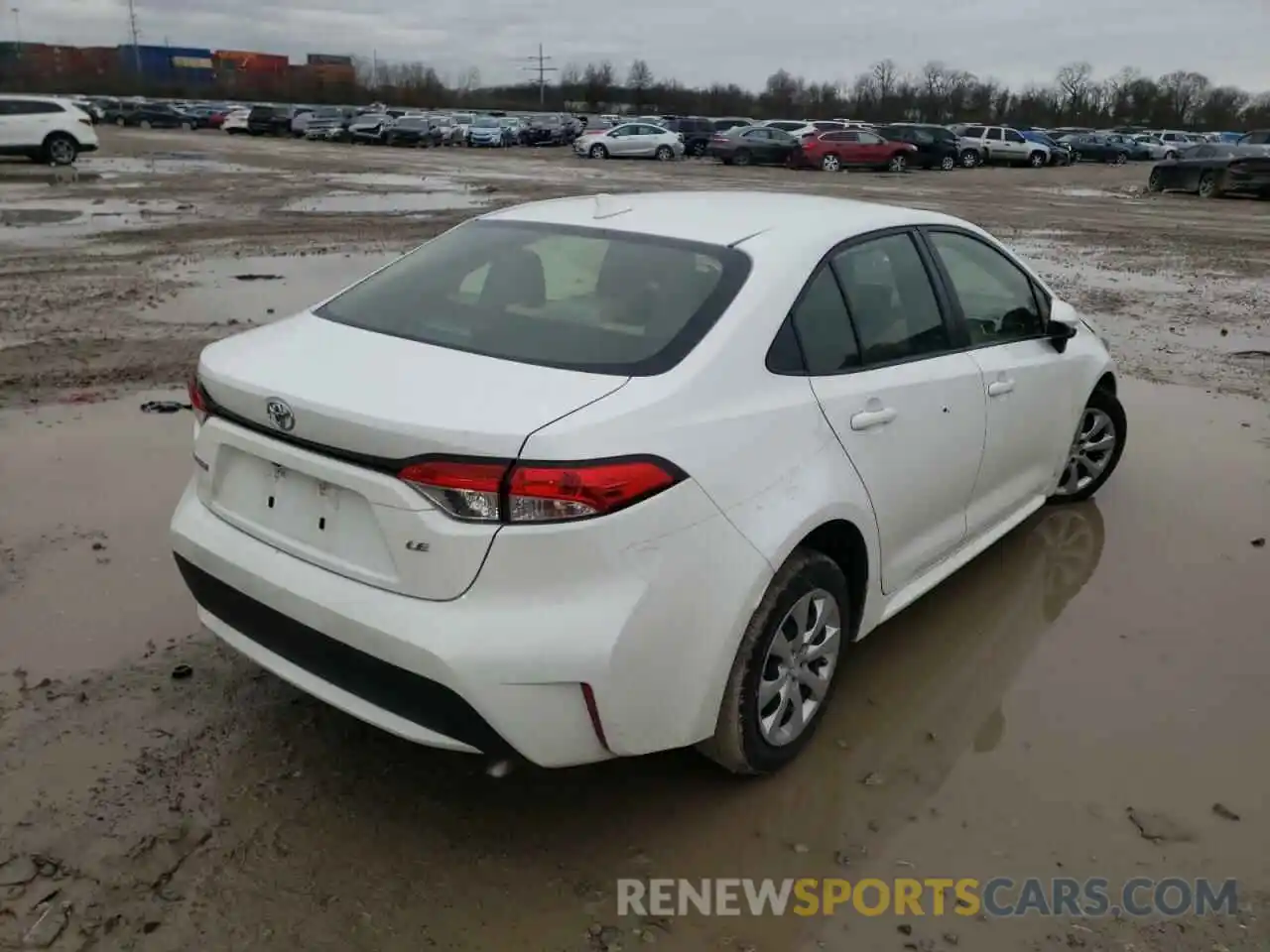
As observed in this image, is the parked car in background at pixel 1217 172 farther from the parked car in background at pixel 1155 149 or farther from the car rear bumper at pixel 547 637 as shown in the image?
the car rear bumper at pixel 547 637

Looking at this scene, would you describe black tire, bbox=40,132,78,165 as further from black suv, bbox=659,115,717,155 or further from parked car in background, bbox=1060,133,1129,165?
parked car in background, bbox=1060,133,1129,165

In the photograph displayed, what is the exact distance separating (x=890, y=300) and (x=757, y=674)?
148 cm

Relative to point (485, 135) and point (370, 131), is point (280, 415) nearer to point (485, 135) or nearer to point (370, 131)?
point (485, 135)

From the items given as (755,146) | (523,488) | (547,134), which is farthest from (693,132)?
(523,488)

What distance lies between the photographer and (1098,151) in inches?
1956

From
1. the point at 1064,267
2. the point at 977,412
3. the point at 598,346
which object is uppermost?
the point at 598,346

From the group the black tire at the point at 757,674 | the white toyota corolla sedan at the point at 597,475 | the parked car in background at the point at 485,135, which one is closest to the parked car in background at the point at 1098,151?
the parked car in background at the point at 485,135

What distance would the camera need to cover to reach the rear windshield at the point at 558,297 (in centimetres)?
291

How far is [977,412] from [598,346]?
5.55 ft

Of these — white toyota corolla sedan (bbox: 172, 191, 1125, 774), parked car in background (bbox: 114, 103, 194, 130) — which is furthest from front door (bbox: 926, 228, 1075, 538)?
parked car in background (bbox: 114, 103, 194, 130)

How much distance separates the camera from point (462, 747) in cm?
257

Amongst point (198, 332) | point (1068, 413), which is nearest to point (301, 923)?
point (1068, 413)

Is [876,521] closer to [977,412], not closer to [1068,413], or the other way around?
[977,412]

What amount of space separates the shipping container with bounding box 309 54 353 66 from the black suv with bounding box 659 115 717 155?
78554mm
